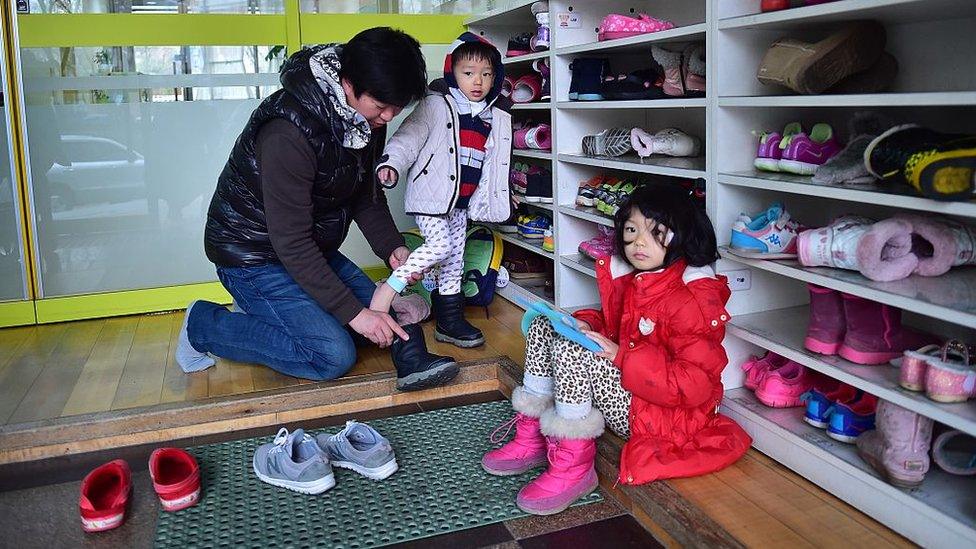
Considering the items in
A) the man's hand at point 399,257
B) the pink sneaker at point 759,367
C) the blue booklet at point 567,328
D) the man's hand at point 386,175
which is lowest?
the pink sneaker at point 759,367

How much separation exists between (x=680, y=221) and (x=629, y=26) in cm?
91

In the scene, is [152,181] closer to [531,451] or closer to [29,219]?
[29,219]

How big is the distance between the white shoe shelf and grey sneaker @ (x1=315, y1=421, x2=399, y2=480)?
35.3 inches

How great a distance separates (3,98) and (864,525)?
11.4 feet

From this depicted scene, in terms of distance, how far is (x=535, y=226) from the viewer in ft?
11.7

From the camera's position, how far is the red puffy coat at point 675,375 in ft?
6.35

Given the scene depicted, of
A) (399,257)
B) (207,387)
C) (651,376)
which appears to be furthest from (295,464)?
(399,257)

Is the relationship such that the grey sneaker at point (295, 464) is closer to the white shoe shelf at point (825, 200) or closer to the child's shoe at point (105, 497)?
the child's shoe at point (105, 497)

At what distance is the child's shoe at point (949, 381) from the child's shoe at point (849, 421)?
0.26 metres

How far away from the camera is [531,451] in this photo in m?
2.18

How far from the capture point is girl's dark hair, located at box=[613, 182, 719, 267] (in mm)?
2043

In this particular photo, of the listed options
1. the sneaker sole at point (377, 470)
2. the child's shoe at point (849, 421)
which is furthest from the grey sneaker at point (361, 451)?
the child's shoe at point (849, 421)

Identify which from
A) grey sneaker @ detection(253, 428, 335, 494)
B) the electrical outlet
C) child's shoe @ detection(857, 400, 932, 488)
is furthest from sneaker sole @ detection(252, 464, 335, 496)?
child's shoe @ detection(857, 400, 932, 488)

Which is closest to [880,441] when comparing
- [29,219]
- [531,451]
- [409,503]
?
[531,451]
